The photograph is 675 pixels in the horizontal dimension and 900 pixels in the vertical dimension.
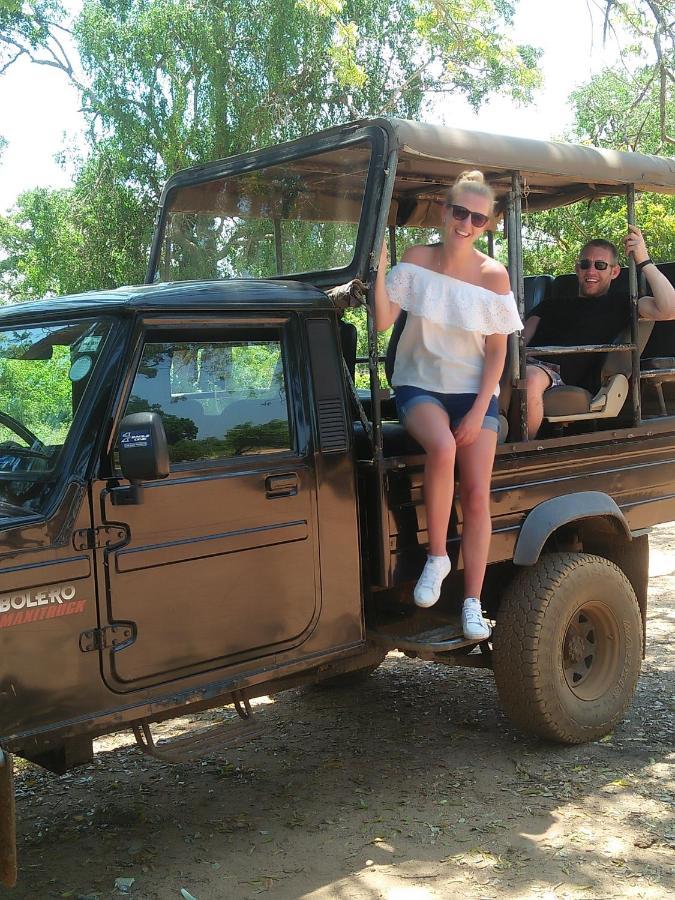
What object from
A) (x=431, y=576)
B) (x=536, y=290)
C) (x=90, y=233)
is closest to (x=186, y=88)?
(x=90, y=233)

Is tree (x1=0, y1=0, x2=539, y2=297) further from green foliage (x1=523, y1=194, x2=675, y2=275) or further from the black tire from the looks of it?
the black tire

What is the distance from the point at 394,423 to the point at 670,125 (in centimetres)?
1551

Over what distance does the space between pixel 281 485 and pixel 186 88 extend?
19311 millimetres

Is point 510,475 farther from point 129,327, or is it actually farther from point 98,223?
point 98,223

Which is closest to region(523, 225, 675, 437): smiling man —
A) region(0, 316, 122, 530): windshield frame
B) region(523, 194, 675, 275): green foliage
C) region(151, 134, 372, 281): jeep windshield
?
region(151, 134, 372, 281): jeep windshield

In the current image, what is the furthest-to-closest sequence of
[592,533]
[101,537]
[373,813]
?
[592,533]
[373,813]
[101,537]

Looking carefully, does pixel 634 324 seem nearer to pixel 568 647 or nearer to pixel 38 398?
pixel 568 647

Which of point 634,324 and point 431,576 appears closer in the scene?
point 431,576

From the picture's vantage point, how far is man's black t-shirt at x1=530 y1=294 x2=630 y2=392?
496 centimetres

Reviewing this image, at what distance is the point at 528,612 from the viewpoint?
14.2 ft

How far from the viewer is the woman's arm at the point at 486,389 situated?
3.97 m

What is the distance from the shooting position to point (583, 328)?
16.9ft

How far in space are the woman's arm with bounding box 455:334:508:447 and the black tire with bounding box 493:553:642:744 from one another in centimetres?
85

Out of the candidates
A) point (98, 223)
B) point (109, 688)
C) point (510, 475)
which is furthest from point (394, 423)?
point (98, 223)
